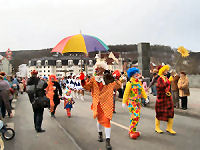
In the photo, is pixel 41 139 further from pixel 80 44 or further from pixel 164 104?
pixel 164 104

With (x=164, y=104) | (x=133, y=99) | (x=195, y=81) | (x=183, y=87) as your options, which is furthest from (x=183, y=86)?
(x=195, y=81)

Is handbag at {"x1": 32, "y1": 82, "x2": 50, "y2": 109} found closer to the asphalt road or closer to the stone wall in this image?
the asphalt road

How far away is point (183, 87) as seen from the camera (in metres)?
9.63

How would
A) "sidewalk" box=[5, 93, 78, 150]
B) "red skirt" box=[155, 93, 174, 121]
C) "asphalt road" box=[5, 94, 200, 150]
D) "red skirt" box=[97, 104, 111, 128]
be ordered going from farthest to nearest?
"red skirt" box=[155, 93, 174, 121]
"sidewalk" box=[5, 93, 78, 150]
"asphalt road" box=[5, 94, 200, 150]
"red skirt" box=[97, 104, 111, 128]

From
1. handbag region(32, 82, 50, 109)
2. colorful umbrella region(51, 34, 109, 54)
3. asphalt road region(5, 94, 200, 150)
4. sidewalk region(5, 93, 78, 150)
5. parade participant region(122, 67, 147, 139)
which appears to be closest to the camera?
asphalt road region(5, 94, 200, 150)

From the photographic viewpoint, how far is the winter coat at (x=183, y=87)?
9.63m

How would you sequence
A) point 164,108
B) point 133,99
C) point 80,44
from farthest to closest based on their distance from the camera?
point 164,108 → point 80,44 → point 133,99

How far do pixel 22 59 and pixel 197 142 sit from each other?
89.7 meters

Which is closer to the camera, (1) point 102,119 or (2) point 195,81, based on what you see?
(1) point 102,119

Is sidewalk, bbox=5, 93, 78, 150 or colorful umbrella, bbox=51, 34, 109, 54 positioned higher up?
colorful umbrella, bbox=51, 34, 109, 54

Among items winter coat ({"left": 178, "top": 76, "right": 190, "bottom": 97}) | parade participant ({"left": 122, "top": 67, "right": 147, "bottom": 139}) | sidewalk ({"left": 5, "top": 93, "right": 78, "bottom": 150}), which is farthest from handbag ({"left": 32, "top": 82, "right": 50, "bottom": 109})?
winter coat ({"left": 178, "top": 76, "right": 190, "bottom": 97})

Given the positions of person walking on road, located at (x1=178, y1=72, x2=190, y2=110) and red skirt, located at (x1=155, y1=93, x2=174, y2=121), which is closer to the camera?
red skirt, located at (x1=155, y1=93, x2=174, y2=121)

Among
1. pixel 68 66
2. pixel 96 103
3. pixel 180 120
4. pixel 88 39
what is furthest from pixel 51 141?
pixel 68 66

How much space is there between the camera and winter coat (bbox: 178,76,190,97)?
9633 millimetres
